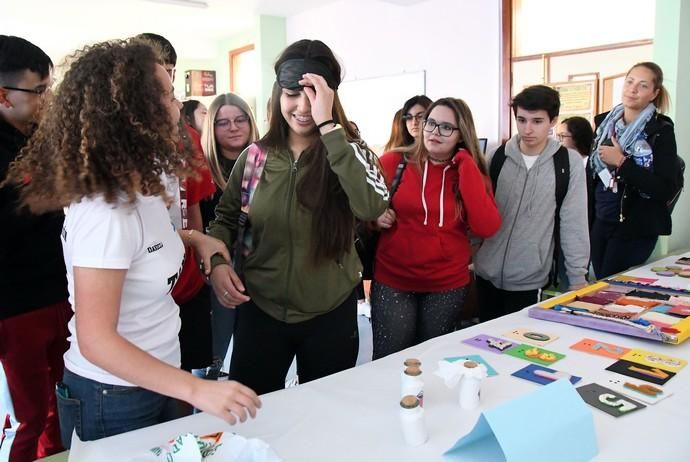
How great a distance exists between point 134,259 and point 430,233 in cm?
117

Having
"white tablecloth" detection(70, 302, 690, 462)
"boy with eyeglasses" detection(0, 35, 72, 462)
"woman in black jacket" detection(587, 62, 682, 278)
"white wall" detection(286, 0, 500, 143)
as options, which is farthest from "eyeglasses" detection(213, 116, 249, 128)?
"white wall" detection(286, 0, 500, 143)

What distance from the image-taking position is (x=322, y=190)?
1.41m

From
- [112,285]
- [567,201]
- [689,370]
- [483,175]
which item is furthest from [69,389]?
[567,201]

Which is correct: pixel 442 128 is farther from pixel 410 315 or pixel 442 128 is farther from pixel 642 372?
pixel 642 372

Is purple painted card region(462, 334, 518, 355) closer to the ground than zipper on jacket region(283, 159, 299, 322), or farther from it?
closer to the ground

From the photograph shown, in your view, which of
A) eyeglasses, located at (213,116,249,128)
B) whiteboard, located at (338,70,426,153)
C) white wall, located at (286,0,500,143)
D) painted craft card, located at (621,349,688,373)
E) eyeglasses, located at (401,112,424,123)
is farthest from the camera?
whiteboard, located at (338,70,426,153)

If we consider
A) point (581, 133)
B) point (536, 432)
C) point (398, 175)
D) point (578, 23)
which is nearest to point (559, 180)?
point (398, 175)

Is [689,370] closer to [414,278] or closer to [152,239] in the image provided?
[414,278]

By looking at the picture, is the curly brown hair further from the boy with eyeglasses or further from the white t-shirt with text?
the boy with eyeglasses

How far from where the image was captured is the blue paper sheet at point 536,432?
841 mm

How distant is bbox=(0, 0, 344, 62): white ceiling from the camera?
580cm

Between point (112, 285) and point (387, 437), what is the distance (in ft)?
1.80

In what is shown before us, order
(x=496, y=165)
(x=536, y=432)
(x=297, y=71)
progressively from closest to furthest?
(x=536, y=432), (x=297, y=71), (x=496, y=165)

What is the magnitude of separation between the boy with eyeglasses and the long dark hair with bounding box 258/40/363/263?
68 cm
